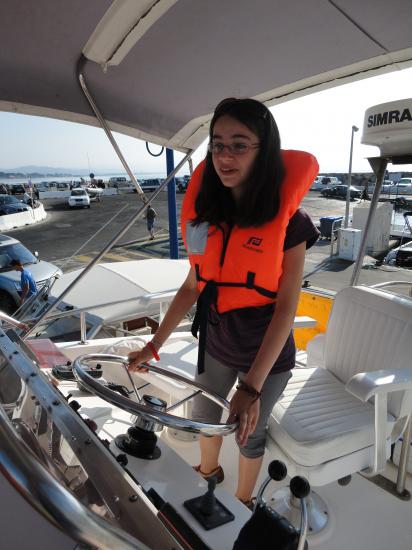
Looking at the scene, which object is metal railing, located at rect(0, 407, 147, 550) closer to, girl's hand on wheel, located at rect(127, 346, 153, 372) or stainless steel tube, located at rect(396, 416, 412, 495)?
girl's hand on wheel, located at rect(127, 346, 153, 372)

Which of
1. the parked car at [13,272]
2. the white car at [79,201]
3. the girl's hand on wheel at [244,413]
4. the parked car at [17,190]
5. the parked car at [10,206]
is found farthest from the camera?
the parked car at [17,190]

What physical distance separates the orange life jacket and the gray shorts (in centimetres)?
27

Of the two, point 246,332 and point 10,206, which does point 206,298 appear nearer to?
point 246,332

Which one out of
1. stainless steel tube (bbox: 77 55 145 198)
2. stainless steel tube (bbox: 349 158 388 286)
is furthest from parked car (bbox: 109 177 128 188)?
stainless steel tube (bbox: 349 158 388 286)

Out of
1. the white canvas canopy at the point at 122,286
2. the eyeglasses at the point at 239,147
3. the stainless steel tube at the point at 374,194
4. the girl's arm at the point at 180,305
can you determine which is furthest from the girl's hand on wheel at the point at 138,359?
the white canvas canopy at the point at 122,286

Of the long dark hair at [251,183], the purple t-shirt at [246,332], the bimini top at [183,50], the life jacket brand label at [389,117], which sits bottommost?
the purple t-shirt at [246,332]

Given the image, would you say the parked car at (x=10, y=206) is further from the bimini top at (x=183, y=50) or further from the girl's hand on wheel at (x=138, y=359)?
the girl's hand on wheel at (x=138, y=359)

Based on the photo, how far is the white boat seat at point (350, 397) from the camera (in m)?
1.60

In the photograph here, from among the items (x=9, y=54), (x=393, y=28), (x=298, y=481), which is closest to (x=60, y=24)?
(x=9, y=54)

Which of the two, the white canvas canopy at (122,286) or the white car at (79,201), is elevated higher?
the white canvas canopy at (122,286)

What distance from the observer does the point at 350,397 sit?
6.61 ft

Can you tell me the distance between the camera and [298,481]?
110 centimetres

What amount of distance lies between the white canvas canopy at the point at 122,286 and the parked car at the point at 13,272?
1.71 metres

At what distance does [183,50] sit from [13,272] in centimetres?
651
